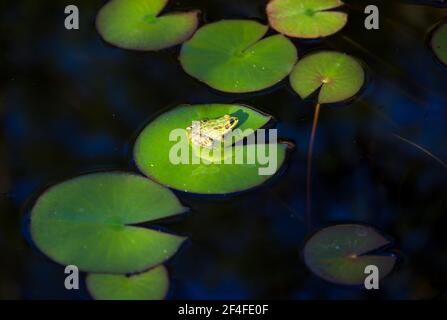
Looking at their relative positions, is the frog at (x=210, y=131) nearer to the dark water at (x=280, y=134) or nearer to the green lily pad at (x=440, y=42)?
the dark water at (x=280, y=134)

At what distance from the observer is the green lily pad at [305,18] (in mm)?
2277

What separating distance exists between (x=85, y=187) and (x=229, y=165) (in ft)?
1.43

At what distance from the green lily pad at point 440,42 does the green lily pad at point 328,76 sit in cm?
32

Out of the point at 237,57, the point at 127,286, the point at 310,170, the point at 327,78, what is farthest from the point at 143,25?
the point at 127,286

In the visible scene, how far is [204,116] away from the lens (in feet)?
6.48

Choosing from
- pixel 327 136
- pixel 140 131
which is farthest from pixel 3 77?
pixel 327 136

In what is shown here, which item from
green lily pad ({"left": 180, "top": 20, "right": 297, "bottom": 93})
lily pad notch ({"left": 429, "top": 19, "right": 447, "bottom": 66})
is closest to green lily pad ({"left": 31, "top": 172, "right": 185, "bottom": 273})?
green lily pad ({"left": 180, "top": 20, "right": 297, "bottom": 93})

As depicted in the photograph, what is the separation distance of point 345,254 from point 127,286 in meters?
0.61

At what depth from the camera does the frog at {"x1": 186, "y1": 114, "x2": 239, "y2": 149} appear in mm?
1879

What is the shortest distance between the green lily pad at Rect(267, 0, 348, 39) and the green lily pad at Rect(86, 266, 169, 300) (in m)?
1.11

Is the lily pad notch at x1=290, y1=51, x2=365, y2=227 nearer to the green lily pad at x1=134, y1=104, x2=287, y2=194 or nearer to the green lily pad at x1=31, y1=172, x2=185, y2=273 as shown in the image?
the green lily pad at x1=134, y1=104, x2=287, y2=194

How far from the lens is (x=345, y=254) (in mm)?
1678

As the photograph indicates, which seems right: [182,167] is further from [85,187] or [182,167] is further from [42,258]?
[42,258]

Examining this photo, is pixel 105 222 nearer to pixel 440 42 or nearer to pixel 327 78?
pixel 327 78
